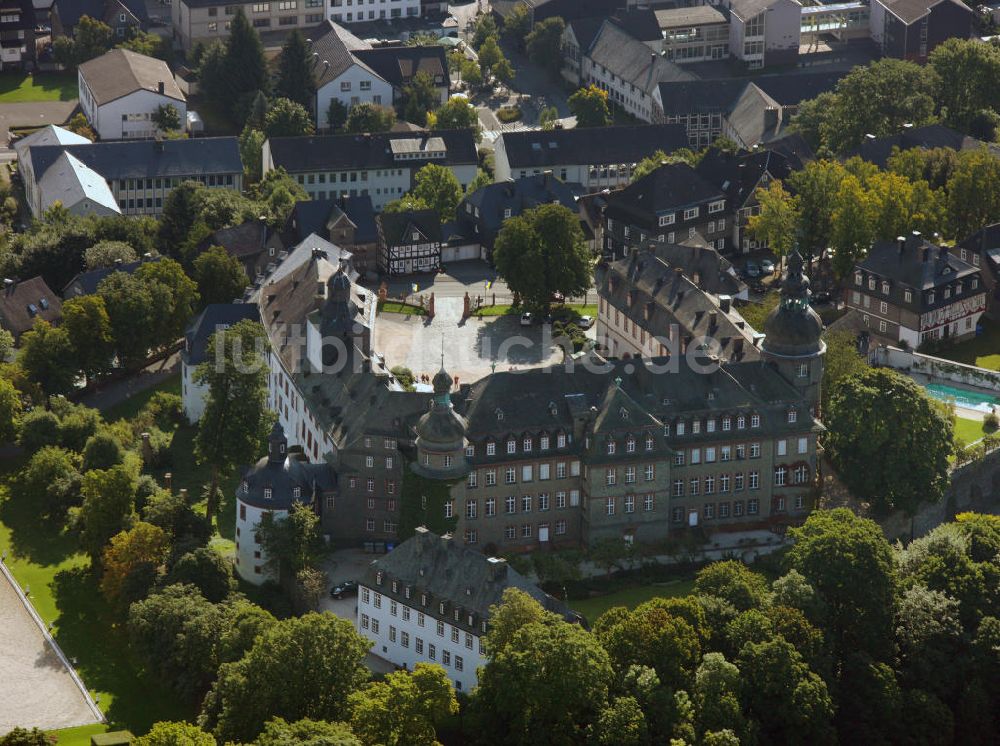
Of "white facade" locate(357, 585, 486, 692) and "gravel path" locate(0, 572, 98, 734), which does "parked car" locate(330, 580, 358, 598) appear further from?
"gravel path" locate(0, 572, 98, 734)

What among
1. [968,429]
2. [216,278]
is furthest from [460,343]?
[968,429]

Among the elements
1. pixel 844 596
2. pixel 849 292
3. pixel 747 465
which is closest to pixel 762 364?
pixel 747 465

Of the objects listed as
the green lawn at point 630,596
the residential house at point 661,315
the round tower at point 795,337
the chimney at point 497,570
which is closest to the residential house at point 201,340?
the residential house at point 661,315

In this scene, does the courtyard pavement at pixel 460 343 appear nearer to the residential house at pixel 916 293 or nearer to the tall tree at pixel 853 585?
the residential house at pixel 916 293

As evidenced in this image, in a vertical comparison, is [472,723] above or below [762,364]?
below

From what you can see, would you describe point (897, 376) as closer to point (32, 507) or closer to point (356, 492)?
point (356, 492)

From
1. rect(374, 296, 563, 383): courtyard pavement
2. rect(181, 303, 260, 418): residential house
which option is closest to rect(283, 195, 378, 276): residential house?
rect(374, 296, 563, 383): courtyard pavement
